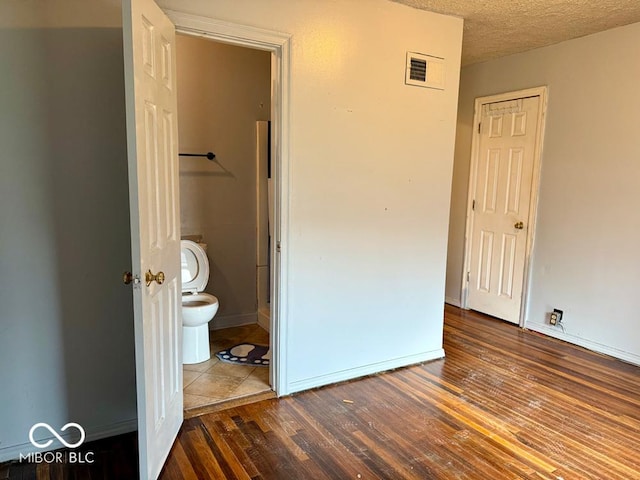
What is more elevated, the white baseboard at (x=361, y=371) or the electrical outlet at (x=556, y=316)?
the electrical outlet at (x=556, y=316)

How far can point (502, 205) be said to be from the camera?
4051 millimetres

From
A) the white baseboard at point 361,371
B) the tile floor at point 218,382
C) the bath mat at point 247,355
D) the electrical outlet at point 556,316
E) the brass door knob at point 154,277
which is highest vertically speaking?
the brass door knob at point 154,277

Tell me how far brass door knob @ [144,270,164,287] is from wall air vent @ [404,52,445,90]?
6.29 feet

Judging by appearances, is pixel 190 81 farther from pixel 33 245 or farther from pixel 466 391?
pixel 466 391

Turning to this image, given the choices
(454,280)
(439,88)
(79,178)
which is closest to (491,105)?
(439,88)

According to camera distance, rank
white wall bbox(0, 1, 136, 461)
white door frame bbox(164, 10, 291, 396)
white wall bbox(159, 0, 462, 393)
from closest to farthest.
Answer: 1. white wall bbox(0, 1, 136, 461)
2. white door frame bbox(164, 10, 291, 396)
3. white wall bbox(159, 0, 462, 393)

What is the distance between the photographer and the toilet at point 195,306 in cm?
296

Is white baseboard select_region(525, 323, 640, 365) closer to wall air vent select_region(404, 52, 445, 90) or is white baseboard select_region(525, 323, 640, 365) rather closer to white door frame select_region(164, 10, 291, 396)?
wall air vent select_region(404, 52, 445, 90)

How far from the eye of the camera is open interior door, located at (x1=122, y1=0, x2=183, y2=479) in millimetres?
1570

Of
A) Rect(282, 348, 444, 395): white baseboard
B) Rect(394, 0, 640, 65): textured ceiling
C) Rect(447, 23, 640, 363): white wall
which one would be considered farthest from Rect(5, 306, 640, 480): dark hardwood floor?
Rect(394, 0, 640, 65): textured ceiling

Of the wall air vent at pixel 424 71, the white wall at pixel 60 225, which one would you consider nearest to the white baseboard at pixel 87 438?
the white wall at pixel 60 225

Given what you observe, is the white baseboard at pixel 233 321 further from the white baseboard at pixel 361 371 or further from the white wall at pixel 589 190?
the white wall at pixel 589 190

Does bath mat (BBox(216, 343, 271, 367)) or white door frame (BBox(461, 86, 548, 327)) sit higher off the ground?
white door frame (BBox(461, 86, 548, 327))

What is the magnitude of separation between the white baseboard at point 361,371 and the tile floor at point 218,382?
8.0 inches
